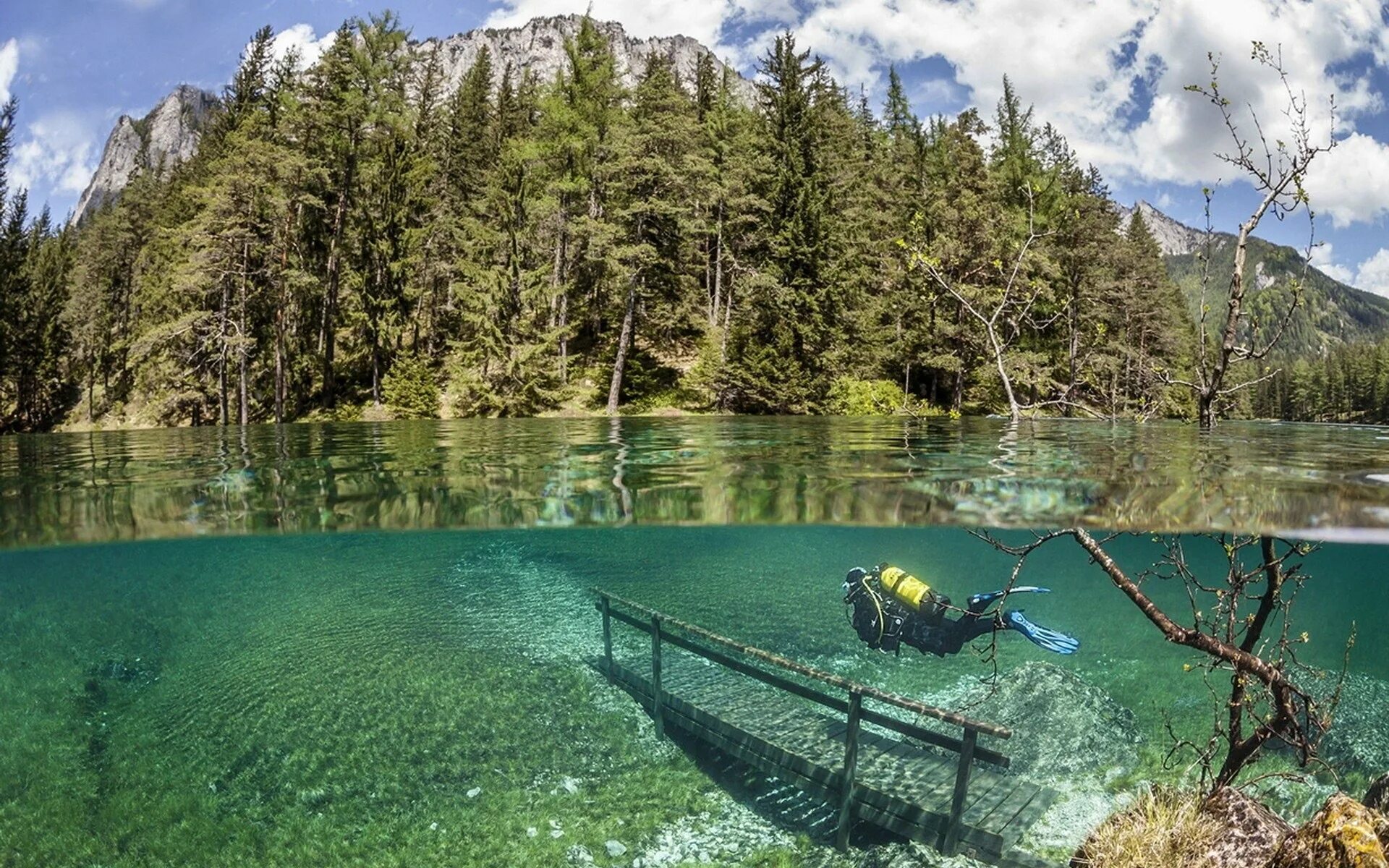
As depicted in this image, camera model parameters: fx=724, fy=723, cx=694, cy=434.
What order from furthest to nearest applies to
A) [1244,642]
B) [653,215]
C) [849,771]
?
[653,215] → [849,771] → [1244,642]

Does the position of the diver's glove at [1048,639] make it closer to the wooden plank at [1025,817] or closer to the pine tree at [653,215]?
the wooden plank at [1025,817]

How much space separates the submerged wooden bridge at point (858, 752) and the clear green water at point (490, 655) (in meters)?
0.88

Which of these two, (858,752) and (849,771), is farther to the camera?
(858,752)

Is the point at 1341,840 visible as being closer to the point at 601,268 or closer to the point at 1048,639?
the point at 1048,639

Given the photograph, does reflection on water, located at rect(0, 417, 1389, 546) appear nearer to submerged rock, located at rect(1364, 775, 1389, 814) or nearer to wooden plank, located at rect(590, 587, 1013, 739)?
wooden plank, located at rect(590, 587, 1013, 739)

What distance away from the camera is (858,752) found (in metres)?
9.96

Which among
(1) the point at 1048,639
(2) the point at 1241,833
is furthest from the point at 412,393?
(2) the point at 1241,833

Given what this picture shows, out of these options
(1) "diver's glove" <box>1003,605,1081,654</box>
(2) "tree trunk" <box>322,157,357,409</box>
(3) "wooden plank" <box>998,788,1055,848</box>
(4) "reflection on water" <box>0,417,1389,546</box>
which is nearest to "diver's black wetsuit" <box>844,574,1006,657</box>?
(1) "diver's glove" <box>1003,605,1081,654</box>

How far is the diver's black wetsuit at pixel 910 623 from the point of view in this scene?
9.95m

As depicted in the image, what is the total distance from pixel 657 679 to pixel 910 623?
14.1 ft

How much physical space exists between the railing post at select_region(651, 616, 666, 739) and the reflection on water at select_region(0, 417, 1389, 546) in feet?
8.87

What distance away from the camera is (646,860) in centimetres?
949

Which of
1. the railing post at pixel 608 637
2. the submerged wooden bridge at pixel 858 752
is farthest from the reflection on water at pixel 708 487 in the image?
the railing post at pixel 608 637

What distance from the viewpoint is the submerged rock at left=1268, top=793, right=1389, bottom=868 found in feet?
17.4
